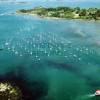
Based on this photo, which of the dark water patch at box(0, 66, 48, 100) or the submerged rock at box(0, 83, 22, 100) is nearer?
the submerged rock at box(0, 83, 22, 100)

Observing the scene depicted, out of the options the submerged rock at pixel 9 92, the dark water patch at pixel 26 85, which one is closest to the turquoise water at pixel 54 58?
the dark water patch at pixel 26 85

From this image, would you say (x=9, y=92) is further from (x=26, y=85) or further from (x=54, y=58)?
(x=54, y=58)

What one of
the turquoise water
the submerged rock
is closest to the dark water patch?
the turquoise water

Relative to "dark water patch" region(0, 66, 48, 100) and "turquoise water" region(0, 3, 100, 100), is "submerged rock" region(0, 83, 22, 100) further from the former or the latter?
"turquoise water" region(0, 3, 100, 100)

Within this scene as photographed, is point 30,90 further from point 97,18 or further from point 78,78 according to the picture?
point 97,18

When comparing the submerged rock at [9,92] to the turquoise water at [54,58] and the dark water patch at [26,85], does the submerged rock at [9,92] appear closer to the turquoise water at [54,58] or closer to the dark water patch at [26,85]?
the dark water patch at [26,85]

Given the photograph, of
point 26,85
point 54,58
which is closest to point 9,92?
point 26,85

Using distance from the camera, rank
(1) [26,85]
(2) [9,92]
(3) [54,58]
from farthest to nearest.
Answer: (3) [54,58] → (1) [26,85] → (2) [9,92]

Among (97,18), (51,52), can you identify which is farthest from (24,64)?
(97,18)
